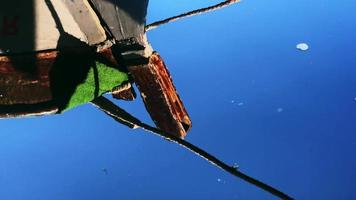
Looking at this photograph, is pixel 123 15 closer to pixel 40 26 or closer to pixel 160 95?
pixel 40 26

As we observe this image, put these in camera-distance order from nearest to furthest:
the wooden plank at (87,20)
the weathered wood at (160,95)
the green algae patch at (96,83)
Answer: the wooden plank at (87,20), the green algae patch at (96,83), the weathered wood at (160,95)

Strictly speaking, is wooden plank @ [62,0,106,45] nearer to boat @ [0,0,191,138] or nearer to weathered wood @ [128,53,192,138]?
boat @ [0,0,191,138]

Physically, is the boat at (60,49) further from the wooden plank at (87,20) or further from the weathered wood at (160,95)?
the weathered wood at (160,95)

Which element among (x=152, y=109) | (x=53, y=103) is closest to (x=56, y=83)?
(x=53, y=103)

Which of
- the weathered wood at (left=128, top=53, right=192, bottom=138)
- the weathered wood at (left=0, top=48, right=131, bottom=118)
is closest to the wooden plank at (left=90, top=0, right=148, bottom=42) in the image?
the weathered wood at (left=0, top=48, right=131, bottom=118)

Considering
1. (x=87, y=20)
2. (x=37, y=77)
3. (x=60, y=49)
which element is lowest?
(x=37, y=77)

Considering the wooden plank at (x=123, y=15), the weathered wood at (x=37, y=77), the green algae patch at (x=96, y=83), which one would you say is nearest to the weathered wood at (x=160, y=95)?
the green algae patch at (x=96, y=83)

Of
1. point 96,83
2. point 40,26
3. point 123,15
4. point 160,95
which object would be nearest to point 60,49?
point 40,26

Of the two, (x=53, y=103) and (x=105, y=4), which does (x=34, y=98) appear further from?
(x=105, y=4)
